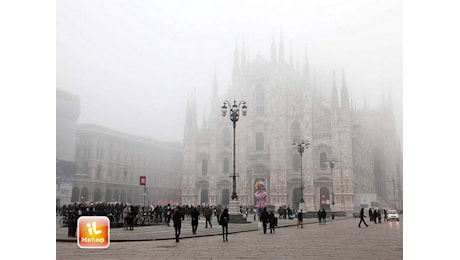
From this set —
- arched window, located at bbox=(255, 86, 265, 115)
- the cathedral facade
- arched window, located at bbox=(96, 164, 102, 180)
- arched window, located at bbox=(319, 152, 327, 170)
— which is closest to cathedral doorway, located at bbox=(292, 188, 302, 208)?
the cathedral facade

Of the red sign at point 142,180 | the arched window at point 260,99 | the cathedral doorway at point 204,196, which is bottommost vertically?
the cathedral doorway at point 204,196

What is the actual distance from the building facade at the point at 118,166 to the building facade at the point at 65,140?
0.50ft

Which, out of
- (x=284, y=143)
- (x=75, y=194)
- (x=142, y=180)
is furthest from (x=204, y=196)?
(x=75, y=194)

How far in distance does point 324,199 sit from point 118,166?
74.4 ft

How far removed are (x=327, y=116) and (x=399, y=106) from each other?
15.6m

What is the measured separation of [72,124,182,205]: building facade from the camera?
1055 cm

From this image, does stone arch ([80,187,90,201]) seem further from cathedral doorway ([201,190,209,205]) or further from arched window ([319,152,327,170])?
arched window ([319,152,327,170])

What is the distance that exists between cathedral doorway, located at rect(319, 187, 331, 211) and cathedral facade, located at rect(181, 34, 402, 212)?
10 cm

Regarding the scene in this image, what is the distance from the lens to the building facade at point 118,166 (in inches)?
415

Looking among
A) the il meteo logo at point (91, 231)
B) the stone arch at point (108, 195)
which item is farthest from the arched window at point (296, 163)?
the il meteo logo at point (91, 231)

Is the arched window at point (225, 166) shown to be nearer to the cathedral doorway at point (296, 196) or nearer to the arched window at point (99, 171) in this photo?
the arched window at point (99, 171)
